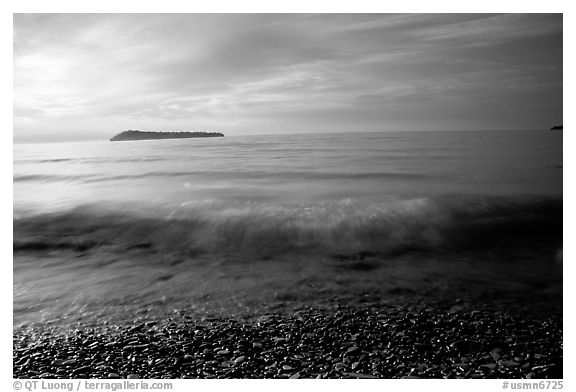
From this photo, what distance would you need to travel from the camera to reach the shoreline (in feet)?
9.71

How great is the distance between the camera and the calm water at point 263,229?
4547 millimetres

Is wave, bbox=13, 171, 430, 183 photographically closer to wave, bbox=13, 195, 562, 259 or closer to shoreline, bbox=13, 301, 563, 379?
wave, bbox=13, 195, 562, 259

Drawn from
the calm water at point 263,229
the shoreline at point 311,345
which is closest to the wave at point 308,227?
the calm water at point 263,229

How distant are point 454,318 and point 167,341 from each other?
2.69 metres

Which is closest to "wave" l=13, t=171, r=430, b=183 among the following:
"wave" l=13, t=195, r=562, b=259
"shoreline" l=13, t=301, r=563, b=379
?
A: "wave" l=13, t=195, r=562, b=259

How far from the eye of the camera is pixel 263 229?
6551 millimetres

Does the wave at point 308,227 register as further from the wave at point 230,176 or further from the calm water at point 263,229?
the wave at point 230,176

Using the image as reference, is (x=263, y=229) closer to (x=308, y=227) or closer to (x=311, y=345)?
(x=308, y=227)

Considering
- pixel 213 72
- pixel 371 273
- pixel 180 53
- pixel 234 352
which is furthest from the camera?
pixel 213 72

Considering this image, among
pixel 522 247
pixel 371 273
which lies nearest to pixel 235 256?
pixel 371 273

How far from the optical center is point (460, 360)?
117 inches

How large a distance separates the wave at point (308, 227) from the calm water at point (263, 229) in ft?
0.10

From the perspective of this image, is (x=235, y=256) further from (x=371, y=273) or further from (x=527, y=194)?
(x=527, y=194)
